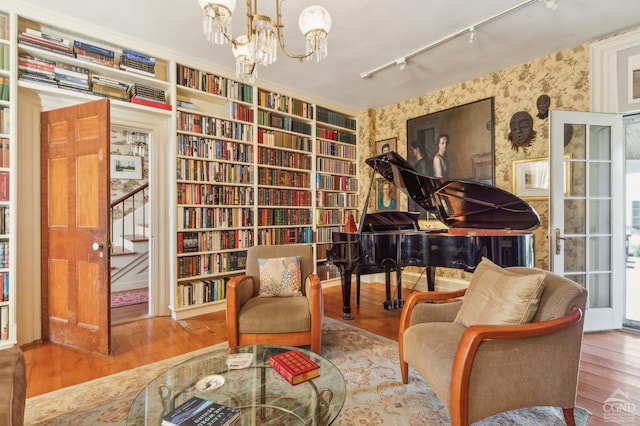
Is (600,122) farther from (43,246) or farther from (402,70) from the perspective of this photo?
(43,246)

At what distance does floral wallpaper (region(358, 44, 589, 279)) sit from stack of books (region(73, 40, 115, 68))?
373 centimetres

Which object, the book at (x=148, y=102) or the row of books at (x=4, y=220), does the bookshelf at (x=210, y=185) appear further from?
the row of books at (x=4, y=220)

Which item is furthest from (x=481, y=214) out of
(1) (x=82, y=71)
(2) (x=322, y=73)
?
(1) (x=82, y=71)

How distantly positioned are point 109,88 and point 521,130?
14.3ft

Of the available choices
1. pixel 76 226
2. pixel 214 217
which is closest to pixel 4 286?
pixel 76 226

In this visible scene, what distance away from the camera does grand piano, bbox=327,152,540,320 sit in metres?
2.63

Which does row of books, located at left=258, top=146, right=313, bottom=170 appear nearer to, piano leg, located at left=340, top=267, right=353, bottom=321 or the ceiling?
the ceiling

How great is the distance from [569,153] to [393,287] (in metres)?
2.65

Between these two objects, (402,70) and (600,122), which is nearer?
(600,122)

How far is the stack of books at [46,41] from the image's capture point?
2.53 m

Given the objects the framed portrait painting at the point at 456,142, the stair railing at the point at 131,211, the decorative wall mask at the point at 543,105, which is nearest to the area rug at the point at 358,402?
the framed portrait painting at the point at 456,142

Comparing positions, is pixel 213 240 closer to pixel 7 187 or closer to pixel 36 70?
pixel 7 187

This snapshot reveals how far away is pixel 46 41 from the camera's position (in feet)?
8.62

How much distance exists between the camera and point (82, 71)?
282 cm
